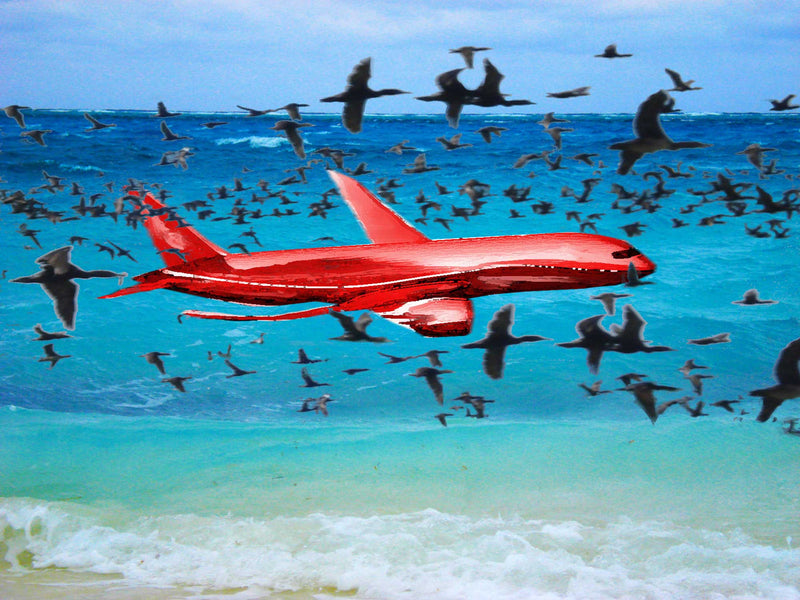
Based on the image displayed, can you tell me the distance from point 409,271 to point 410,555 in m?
1.05

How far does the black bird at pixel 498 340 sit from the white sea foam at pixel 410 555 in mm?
565

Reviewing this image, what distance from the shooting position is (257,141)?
9.30ft

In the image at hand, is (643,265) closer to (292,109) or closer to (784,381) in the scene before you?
(784,381)

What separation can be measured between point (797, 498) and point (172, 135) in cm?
280

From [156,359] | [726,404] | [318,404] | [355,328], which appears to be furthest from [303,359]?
[726,404]

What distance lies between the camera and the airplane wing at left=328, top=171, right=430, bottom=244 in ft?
8.00

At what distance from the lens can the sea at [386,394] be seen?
2527mm

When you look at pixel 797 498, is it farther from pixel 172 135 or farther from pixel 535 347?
pixel 172 135

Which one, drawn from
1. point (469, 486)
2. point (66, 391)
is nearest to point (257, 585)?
point (469, 486)

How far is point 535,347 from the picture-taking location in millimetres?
2689

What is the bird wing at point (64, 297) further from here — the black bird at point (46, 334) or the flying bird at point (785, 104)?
the flying bird at point (785, 104)

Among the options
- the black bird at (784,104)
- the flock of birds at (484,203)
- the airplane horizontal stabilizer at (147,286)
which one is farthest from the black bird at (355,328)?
the black bird at (784,104)

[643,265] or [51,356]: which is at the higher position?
[643,265]

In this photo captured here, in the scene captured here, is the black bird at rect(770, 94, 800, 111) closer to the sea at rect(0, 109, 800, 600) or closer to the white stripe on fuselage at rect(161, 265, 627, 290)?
the sea at rect(0, 109, 800, 600)
